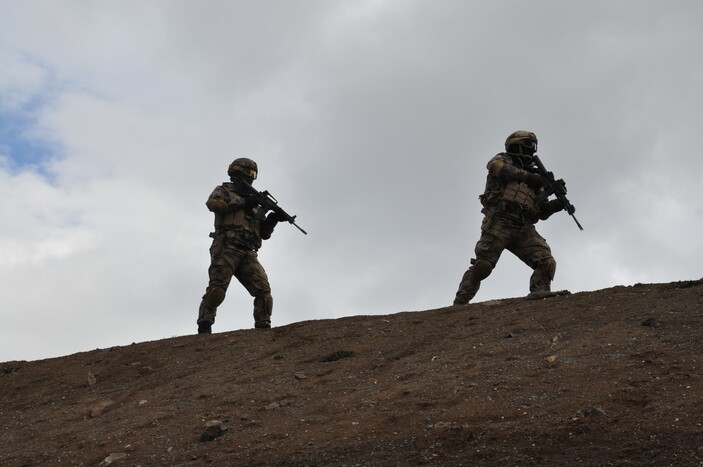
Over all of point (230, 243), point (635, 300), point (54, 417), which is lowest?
point (54, 417)

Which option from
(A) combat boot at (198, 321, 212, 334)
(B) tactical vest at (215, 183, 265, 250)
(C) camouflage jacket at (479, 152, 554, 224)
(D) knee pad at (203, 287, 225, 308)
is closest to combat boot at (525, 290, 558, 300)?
(C) camouflage jacket at (479, 152, 554, 224)

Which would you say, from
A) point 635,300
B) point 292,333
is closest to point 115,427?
point 292,333

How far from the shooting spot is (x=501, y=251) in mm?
14438

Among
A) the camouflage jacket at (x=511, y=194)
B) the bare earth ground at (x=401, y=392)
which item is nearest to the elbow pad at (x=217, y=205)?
the bare earth ground at (x=401, y=392)

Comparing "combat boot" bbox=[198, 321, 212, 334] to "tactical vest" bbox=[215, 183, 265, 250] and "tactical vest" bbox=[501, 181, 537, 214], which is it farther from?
"tactical vest" bbox=[501, 181, 537, 214]

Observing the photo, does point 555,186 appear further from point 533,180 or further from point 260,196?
point 260,196

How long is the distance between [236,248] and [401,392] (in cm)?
623

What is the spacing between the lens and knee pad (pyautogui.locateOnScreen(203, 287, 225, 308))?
14.9 m

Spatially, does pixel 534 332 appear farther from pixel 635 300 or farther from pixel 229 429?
pixel 229 429

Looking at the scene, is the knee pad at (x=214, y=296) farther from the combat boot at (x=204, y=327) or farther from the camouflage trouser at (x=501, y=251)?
the camouflage trouser at (x=501, y=251)

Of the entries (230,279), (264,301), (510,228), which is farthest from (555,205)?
(230,279)

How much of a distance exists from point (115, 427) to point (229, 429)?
1.42 metres

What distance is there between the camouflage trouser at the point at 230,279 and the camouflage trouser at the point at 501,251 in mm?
2857

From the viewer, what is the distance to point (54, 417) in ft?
36.3
